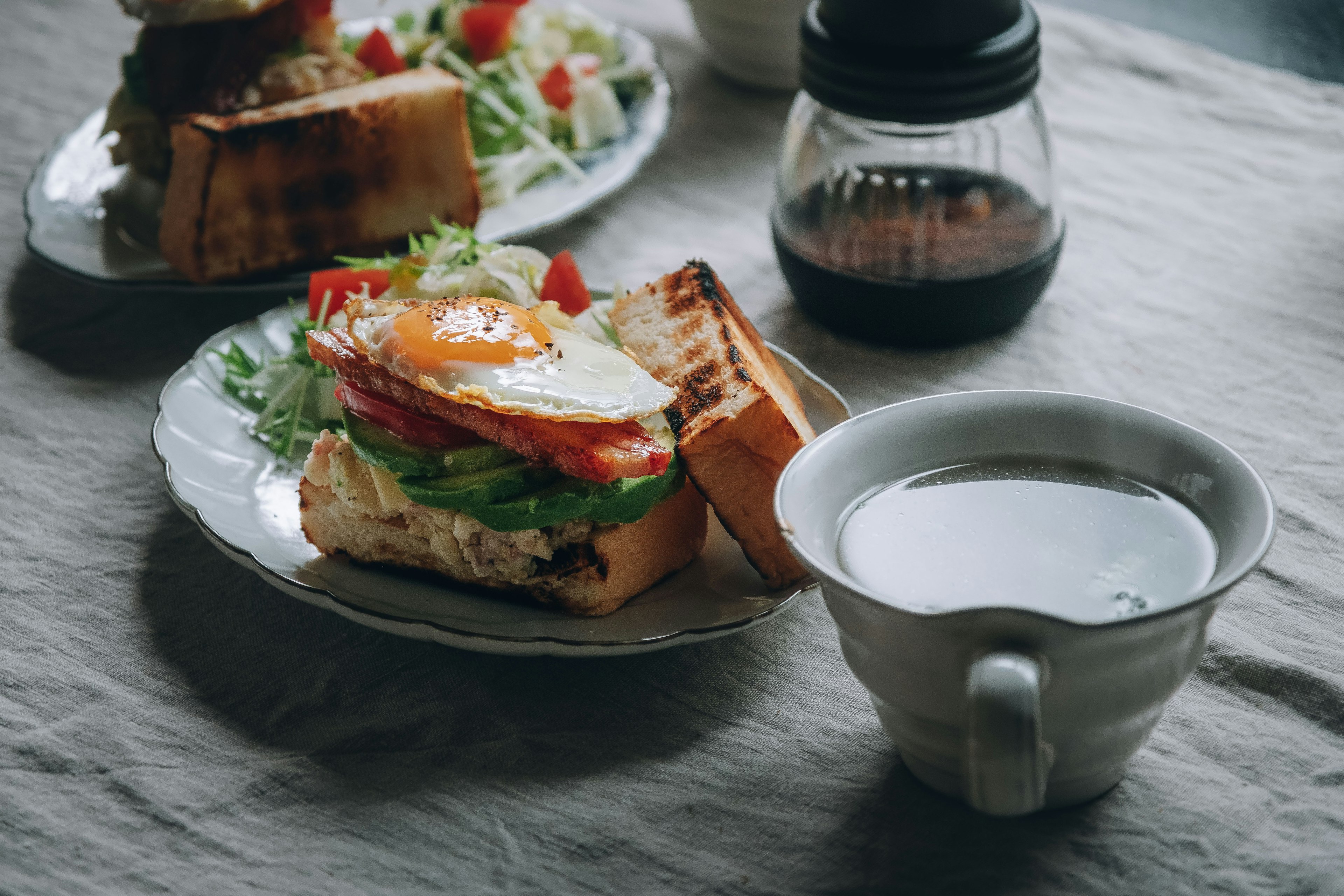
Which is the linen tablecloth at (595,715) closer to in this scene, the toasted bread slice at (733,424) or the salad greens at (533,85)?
the toasted bread slice at (733,424)

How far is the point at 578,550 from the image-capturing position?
1.96 meters

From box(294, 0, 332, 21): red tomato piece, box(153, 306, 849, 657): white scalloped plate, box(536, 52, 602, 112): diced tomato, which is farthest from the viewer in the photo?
box(536, 52, 602, 112): diced tomato

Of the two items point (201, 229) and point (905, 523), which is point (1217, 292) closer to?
point (905, 523)

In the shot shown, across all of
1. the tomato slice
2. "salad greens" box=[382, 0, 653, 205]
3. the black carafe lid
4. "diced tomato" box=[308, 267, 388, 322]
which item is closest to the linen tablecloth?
the tomato slice

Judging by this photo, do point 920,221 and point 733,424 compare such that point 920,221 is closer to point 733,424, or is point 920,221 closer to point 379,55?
point 733,424

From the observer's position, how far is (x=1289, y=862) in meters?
1.60

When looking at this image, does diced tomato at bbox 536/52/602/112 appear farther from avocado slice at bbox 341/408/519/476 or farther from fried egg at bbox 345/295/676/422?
avocado slice at bbox 341/408/519/476

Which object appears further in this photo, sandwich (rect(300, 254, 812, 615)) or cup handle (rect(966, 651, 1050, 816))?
sandwich (rect(300, 254, 812, 615))

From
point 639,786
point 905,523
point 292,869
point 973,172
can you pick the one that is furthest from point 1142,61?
point 292,869

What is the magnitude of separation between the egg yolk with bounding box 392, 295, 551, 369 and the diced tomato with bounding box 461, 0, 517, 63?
87.9 inches

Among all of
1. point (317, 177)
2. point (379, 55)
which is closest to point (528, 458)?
point (317, 177)

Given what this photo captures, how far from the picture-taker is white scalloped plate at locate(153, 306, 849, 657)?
1838mm

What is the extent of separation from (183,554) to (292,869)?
34.9 inches

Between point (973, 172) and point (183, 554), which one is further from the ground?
point (973, 172)
